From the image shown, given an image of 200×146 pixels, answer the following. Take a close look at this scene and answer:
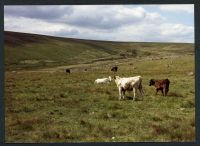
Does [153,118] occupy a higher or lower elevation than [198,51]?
lower

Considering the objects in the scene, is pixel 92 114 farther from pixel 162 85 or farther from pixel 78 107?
pixel 162 85

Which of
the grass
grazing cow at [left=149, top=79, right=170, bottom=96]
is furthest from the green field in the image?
grazing cow at [left=149, top=79, right=170, bottom=96]

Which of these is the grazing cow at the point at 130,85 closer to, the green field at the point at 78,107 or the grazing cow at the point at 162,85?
the green field at the point at 78,107

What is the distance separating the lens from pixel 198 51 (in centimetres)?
941

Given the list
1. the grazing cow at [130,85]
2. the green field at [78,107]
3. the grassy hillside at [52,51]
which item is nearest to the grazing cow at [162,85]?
the green field at [78,107]

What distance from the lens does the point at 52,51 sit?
23.1 m

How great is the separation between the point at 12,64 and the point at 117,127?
6443 mm

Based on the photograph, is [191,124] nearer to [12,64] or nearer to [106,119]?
[106,119]

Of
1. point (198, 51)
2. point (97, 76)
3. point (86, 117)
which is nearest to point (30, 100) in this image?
point (86, 117)

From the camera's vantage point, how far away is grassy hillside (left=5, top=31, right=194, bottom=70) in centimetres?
1672

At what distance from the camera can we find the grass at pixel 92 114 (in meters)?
10.5

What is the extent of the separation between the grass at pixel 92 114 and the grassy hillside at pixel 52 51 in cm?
64

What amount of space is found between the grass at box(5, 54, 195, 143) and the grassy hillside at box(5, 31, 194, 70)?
0.64m

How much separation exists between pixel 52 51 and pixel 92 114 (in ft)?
36.2
